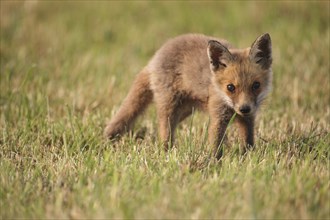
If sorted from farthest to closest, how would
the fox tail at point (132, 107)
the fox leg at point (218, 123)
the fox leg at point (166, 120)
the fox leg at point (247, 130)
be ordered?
the fox tail at point (132, 107), the fox leg at point (166, 120), the fox leg at point (247, 130), the fox leg at point (218, 123)

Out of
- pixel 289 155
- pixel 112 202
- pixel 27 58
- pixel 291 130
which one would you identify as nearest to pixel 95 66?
pixel 27 58

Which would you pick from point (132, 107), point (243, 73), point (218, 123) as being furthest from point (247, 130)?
point (132, 107)

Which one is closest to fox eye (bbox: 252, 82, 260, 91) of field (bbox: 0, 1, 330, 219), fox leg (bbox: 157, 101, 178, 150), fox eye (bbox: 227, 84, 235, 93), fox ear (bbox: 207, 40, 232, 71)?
fox eye (bbox: 227, 84, 235, 93)

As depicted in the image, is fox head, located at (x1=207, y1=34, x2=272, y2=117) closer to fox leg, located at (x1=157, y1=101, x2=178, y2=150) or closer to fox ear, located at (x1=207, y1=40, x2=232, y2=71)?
fox ear, located at (x1=207, y1=40, x2=232, y2=71)

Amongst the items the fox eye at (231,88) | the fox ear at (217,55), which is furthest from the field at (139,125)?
the fox ear at (217,55)

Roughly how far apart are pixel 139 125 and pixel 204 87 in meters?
1.06

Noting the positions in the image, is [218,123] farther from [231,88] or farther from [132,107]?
[132,107]

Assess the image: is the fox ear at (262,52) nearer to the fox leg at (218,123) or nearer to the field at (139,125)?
the fox leg at (218,123)

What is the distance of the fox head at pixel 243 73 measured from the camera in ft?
17.5

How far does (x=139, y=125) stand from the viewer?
6559 millimetres

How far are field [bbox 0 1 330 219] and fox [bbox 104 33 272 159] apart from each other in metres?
0.18

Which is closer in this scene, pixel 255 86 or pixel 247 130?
pixel 255 86

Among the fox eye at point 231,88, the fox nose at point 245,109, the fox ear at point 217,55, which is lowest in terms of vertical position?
the fox nose at point 245,109

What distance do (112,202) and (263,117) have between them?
2916 mm
